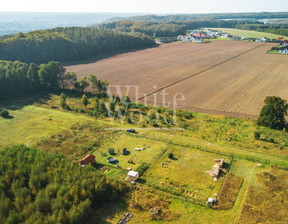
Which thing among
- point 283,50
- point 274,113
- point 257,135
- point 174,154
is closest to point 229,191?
point 174,154

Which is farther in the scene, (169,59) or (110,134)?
(169,59)

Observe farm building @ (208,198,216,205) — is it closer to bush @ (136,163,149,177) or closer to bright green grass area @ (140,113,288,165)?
bush @ (136,163,149,177)

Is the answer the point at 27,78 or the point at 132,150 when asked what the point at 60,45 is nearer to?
the point at 27,78

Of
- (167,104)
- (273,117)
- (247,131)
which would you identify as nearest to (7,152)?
(167,104)

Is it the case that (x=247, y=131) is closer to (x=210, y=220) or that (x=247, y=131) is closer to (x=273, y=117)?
(x=273, y=117)

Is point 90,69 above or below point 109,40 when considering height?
below

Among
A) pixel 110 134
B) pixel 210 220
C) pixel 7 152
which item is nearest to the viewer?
pixel 210 220

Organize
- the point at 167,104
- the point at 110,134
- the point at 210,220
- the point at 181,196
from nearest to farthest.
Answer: the point at 210,220 < the point at 181,196 < the point at 110,134 < the point at 167,104
